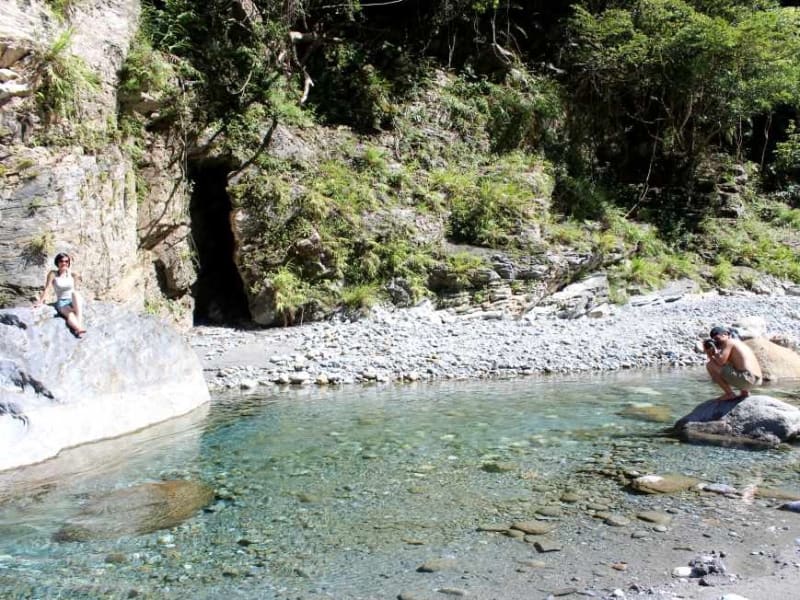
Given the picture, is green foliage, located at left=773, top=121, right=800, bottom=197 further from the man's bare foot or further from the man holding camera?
the man's bare foot

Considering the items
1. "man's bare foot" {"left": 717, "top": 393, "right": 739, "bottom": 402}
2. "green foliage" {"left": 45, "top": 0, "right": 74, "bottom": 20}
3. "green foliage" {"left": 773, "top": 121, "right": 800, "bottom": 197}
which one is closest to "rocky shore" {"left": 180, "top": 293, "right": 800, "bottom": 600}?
"man's bare foot" {"left": 717, "top": 393, "right": 739, "bottom": 402}

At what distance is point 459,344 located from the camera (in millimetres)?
13156

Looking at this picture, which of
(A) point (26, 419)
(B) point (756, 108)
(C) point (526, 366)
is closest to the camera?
(A) point (26, 419)

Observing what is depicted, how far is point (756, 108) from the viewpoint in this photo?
20906mm

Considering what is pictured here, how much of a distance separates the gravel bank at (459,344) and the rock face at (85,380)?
202 centimetres

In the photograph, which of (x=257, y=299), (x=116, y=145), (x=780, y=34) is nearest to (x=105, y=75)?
(x=116, y=145)

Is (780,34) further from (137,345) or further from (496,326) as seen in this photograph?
(137,345)

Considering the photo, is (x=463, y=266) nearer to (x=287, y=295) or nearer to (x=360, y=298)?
(x=360, y=298)

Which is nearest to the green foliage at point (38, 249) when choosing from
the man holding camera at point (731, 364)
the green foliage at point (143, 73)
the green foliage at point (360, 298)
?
the green foliage at point (143, 73)

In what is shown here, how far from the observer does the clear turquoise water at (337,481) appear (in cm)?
442

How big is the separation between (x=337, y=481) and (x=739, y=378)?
15.5 feet

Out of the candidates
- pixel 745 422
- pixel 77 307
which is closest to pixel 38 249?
pixel 77 307

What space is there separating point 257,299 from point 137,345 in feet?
21.0

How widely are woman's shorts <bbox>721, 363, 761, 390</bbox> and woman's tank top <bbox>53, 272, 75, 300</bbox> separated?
8198 millimetres
